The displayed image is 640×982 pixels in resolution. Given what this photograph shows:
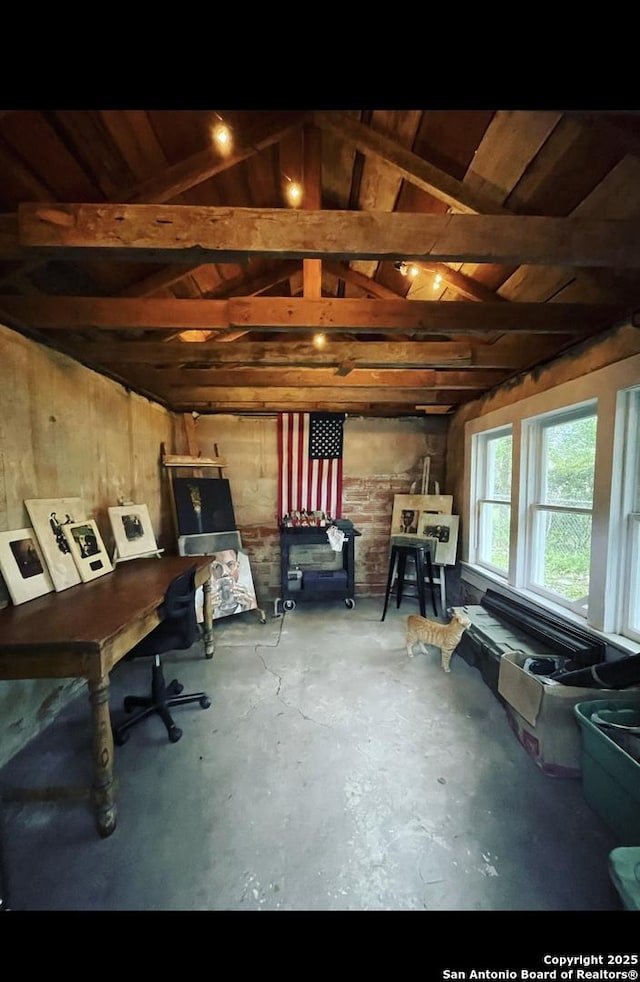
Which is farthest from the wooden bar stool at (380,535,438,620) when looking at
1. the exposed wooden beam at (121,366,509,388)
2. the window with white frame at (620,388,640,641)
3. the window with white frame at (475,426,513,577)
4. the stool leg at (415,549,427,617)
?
the window with white frame at (620,388,640,641)

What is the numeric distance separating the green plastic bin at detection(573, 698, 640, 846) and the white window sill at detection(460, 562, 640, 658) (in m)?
0.34

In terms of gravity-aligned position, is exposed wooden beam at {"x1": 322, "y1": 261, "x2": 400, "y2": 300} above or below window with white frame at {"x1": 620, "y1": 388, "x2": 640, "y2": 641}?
above

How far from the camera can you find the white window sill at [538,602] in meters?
1.97

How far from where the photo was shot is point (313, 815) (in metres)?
1.56

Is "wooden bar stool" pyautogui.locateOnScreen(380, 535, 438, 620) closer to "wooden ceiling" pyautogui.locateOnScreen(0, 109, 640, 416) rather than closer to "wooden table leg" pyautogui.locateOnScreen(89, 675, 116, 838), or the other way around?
"wooden ceiling" pyautogui.locateOnScreen(0, 109, 640, 416)

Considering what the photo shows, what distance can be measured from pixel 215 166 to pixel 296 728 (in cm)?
315

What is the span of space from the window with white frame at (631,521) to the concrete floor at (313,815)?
97 centimetres

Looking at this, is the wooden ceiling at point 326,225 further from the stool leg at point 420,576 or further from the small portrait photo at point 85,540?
the stool leg at point 420,576

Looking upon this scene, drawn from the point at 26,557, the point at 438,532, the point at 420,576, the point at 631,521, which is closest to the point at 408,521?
the point at 438,532

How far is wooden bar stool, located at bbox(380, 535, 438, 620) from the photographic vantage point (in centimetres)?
374

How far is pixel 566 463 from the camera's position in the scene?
2623 millimetres

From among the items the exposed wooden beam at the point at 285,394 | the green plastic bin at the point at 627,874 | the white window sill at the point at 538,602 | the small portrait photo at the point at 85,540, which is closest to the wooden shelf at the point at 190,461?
the exposed wooden beam at the point at 285,394
